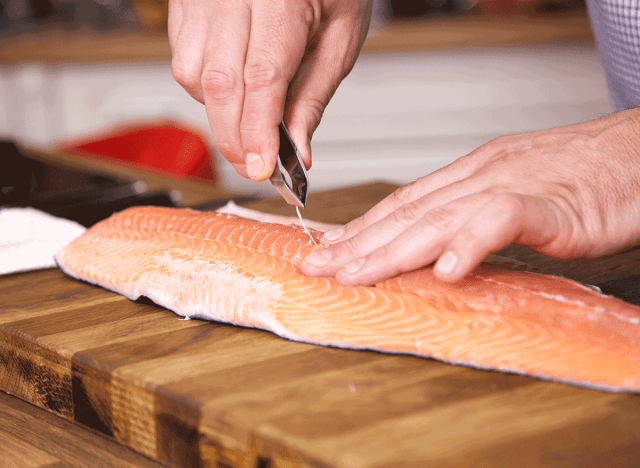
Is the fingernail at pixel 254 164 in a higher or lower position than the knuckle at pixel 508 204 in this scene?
lower

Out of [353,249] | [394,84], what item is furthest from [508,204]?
[394,84]

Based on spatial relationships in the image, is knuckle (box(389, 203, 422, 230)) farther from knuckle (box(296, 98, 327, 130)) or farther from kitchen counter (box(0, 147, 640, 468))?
knuckle (box(296, 98, 327, 130))

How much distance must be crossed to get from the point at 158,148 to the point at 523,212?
10.8ft

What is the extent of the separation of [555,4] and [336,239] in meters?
4.90

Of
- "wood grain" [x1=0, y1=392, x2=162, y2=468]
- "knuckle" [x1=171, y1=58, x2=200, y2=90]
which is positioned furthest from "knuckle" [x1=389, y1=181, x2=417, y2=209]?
"wood grain" [x1=0, y1=392, x2=162, y2=468]

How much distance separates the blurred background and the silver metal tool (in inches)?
153

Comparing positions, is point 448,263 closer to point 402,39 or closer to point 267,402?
point 267,402

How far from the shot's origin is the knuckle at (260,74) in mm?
1674

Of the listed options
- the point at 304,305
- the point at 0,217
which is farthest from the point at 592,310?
the point at 0,217

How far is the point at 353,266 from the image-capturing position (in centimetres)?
146

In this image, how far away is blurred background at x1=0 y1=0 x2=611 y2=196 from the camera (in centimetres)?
557

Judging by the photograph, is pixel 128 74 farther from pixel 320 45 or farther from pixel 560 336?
pixel 560 336

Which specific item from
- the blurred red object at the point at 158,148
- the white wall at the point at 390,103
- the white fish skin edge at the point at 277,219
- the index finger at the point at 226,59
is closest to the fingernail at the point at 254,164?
the index finger at the point at 226,59

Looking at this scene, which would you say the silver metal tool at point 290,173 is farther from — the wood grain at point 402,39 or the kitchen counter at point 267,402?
the wood grain at point 402,39
